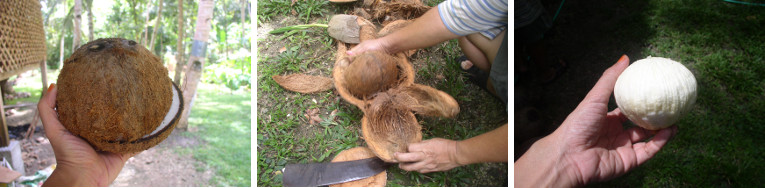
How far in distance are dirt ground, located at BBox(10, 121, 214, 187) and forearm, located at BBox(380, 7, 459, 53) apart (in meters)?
0.57

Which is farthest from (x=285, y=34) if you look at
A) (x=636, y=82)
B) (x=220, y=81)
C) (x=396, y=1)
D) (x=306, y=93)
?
(x=636, y=82)

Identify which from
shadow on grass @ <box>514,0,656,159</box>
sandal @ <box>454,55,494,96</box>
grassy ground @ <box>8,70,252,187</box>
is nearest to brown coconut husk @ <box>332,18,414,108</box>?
sandal @ <box>454,55,494,96</box>

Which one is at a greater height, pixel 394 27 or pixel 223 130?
pixel 394 27

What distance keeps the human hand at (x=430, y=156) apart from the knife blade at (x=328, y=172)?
0.04 meters

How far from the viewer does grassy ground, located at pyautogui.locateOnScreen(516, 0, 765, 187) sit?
0.90m

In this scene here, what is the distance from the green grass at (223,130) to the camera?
0.97 meters

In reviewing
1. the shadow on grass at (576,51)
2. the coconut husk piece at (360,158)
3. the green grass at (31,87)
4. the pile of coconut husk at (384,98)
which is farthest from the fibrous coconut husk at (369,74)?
the green grass at (31,87)

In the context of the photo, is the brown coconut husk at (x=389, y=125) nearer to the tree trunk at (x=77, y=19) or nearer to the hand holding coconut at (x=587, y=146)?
the hand holding coconut at (x=587, y=146)

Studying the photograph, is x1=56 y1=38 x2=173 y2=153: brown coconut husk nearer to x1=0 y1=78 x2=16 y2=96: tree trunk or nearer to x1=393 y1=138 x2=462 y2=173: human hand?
x1=0 y1=78 x2=16 y2=96: tree trunk

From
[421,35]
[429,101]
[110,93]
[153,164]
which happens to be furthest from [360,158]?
[153,164]

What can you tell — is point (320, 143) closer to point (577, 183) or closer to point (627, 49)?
point (577, 183)

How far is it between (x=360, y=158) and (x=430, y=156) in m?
0.13

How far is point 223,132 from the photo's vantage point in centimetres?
113

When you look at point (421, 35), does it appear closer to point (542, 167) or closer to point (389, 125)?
point (389, 125)
